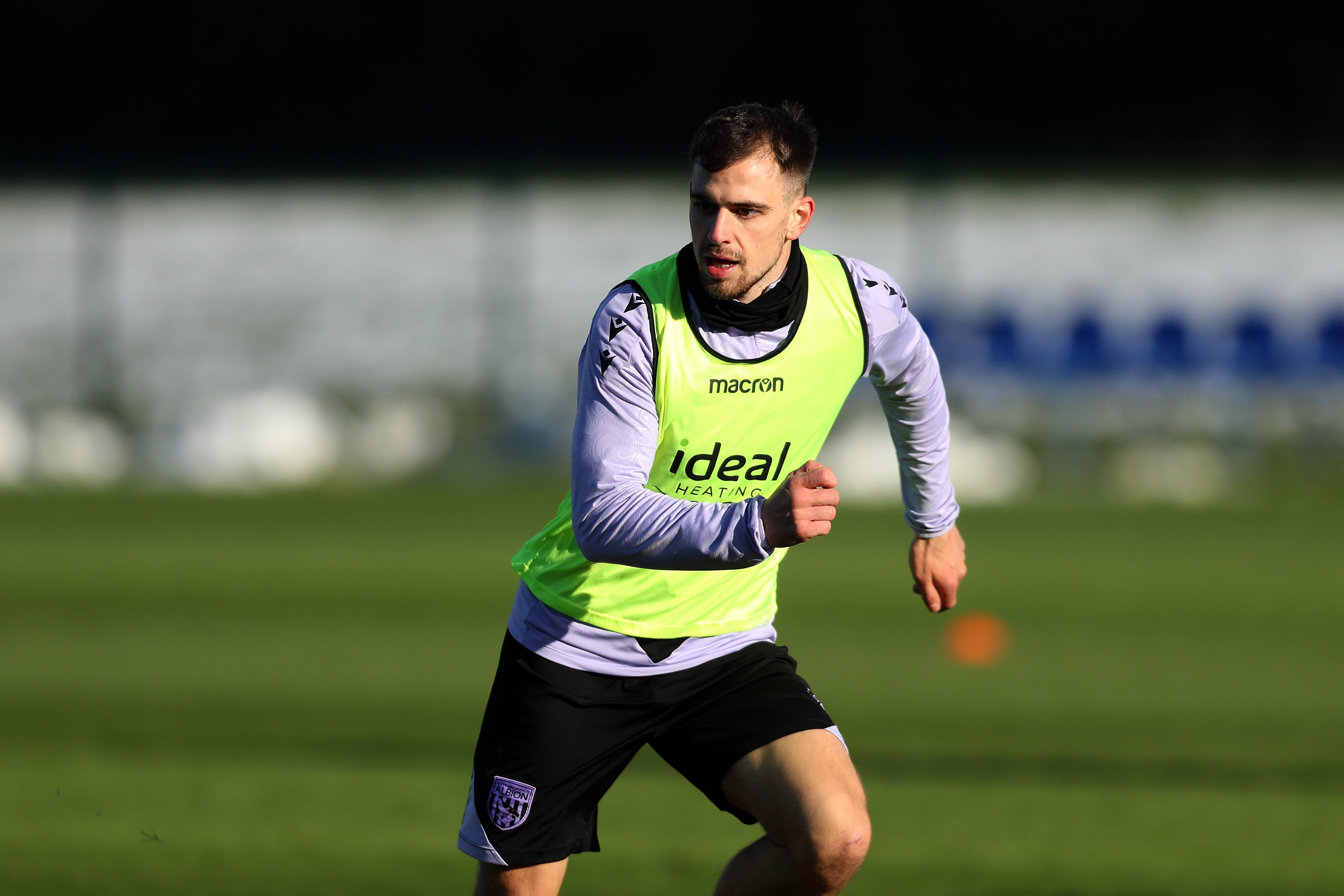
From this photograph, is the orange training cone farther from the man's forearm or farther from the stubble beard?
the stubble beard

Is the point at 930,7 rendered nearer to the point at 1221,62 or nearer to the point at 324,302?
the point at 1221,62

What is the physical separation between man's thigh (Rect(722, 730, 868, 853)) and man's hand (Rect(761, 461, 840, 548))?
0.81 meters

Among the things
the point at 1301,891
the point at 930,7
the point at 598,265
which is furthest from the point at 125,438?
the point at 1301,891

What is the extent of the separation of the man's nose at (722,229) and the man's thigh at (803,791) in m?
1.26

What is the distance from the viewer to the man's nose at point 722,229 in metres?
4.21

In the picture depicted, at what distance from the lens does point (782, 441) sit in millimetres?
4492

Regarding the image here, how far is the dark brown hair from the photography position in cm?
422

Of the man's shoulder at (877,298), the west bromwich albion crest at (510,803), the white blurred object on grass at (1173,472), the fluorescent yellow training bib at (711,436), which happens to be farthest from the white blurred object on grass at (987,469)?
the west bromwich albion crest at (510,803)

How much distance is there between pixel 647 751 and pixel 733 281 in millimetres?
4710

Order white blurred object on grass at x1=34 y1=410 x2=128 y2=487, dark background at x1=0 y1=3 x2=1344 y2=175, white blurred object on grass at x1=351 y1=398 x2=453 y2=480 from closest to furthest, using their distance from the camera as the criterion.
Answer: white blurred object on grass at x1=34 y1=410 x2=128 y2=487, white blurred object on grass at x1=351 y1=398 x2=453 y2=480, dark background at x1=0 y1=3 x2=1344 y2=175

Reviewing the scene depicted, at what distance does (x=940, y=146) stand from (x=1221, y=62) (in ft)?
15.2

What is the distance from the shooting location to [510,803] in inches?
175

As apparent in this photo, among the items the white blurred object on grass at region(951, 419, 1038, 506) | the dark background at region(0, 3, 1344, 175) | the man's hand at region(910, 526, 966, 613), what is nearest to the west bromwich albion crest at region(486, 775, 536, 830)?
the man's hand at region(910, 526, 966, 613)

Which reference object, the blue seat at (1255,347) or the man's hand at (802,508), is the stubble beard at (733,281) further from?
the blue seat at (1255,347)
